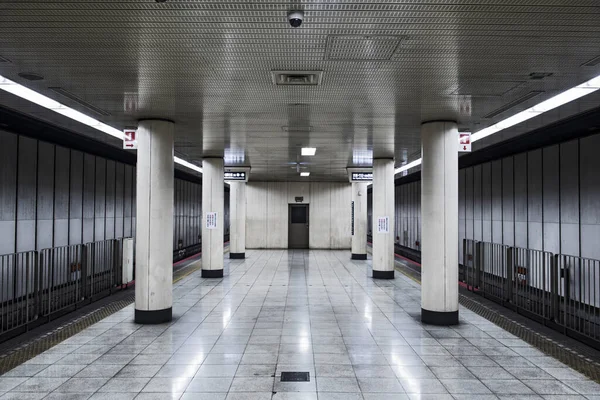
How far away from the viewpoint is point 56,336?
747 centimetres

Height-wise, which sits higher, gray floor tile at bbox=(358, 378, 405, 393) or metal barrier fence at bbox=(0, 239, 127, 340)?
metal barrier fence at bbox=(0, 239, 127, 340)

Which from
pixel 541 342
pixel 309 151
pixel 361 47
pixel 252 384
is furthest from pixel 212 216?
pixel 361 47

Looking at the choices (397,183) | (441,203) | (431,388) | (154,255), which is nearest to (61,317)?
(154,255)

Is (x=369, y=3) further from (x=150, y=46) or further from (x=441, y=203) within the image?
(x=441, y=203)

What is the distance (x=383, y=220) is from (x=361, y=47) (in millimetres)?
10157

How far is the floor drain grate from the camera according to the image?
→ 217 inches

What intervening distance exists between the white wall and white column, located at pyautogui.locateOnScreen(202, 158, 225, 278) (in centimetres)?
1061

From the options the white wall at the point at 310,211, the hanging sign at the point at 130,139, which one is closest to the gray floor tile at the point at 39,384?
the hanging sign at the point at 130,139

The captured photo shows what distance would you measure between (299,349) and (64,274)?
6.30 metres

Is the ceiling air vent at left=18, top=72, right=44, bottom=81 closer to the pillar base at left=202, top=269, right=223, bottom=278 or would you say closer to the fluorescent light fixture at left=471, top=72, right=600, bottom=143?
the fluorescent light fixture at left=471, top=72, right=600, bottom=143

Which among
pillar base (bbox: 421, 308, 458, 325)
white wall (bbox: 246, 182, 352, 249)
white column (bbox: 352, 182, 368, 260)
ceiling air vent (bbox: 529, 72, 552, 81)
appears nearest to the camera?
ceiling air vent (bbox: 529, 72, 552, 81)

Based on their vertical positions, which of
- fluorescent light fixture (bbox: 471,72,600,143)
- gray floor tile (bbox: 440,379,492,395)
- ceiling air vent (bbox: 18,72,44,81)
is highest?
fluorescent light fixture (bbox: 471,72,600,143)

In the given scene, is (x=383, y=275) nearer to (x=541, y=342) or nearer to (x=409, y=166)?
(x=409, y=166)

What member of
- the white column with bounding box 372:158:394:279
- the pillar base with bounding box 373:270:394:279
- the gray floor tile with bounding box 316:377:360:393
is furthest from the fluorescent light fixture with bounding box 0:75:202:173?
the pillar base with bounding box 373:270:394:279
